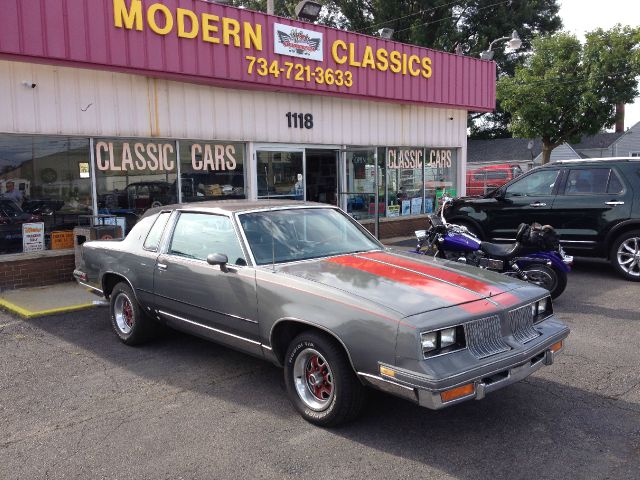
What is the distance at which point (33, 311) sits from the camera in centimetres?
712

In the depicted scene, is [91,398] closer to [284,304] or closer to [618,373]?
[284,304]

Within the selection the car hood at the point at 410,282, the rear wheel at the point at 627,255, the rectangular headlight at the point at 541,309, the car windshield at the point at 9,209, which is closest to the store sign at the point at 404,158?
the rear wheel at the point at 627,255

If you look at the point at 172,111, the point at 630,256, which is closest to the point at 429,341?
the point at 630,256

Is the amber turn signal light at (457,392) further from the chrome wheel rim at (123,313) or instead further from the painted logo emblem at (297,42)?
the painted logo emblem at (297,42)

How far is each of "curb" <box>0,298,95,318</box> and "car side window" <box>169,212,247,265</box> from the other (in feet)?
9.05

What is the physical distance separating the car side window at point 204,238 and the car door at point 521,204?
250 inches

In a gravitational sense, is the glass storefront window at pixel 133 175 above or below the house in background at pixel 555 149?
below

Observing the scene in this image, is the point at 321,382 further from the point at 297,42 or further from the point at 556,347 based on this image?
the point at 297,42

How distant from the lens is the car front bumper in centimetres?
332

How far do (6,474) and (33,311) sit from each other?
13.2 feet

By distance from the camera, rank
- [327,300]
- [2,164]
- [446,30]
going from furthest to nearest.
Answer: [446,30], [2,164], [327,300]

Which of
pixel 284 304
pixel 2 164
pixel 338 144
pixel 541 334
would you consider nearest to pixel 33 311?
pixel 2 164

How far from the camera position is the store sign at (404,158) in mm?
13914

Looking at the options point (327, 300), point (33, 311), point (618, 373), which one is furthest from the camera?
point (33, 311)
